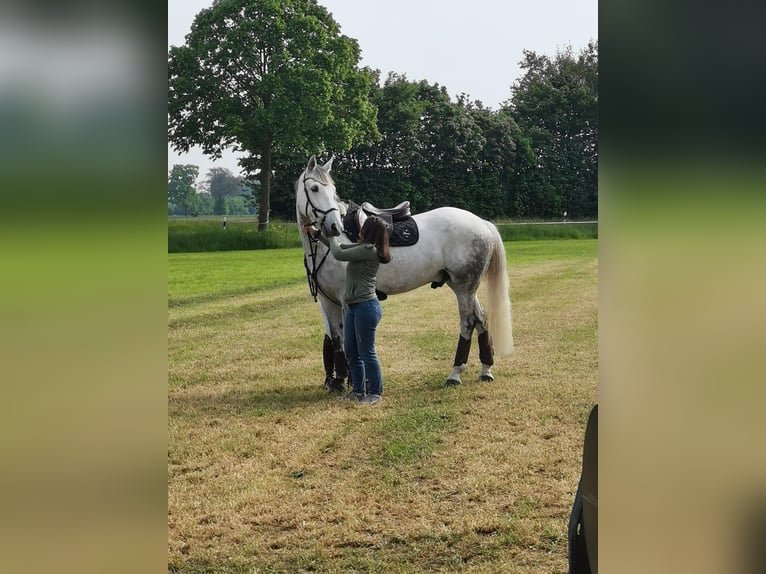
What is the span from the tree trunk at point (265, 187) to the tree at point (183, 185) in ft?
7.64

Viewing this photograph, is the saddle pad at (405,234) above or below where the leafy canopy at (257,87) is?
below

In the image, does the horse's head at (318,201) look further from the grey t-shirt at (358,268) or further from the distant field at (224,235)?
the distant field at (224,235)

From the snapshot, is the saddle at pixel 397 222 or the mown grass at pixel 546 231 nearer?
the saddle at pixel 397 222

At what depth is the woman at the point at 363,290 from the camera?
5.23m

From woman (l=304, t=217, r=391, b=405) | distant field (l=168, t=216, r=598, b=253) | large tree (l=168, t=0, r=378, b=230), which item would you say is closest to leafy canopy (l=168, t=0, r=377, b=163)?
large tree (l=168, t=0, r=378, b=230)

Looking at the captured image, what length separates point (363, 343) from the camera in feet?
17.8

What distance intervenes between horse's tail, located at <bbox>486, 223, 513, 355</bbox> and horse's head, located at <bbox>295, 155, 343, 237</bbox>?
4.76 feet

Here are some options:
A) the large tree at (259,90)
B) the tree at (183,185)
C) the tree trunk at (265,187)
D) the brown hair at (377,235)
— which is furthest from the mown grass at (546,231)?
the brown hair at (377,235)

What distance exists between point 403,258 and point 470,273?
0.54m
